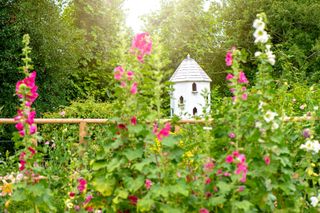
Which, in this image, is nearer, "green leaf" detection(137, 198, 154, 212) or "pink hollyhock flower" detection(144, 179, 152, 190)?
"green leaf" detection(137, 198, 154, 212)

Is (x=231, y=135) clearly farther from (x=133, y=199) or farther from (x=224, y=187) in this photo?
(x=133, y=199)

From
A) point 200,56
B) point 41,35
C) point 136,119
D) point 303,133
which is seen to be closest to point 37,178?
point 136,119

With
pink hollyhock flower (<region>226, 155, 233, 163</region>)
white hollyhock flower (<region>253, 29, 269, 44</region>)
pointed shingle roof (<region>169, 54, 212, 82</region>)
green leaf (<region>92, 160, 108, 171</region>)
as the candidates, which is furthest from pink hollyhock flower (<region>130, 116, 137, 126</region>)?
pointed shingle roof (<region>169, 54, 212, 82</region>)

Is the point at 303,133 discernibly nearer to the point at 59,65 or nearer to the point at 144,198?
the point at 144,198

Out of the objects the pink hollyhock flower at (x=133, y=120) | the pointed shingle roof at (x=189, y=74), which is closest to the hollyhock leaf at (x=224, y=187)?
the pink hollyhock flower at (x=133, y=120)

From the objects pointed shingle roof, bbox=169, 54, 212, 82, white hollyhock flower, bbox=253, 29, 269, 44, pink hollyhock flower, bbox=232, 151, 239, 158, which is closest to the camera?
pink hollyhock flower, bbox=232, 151, 239, 158

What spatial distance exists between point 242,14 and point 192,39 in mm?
1983

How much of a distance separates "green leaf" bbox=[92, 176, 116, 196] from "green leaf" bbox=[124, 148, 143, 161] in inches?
7.9

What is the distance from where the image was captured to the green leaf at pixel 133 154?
2854 mm

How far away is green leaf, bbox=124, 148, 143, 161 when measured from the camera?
2.85 m

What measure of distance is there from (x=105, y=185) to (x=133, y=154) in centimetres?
25

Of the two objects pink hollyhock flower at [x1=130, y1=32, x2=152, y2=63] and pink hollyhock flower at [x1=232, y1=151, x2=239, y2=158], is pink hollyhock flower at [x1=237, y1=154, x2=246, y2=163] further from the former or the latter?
pink hollyhock flower at [x1=130, y1=32, x2=152, y2=63]

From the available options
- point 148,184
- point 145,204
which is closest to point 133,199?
point 148,184

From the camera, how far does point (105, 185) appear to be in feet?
9.66
